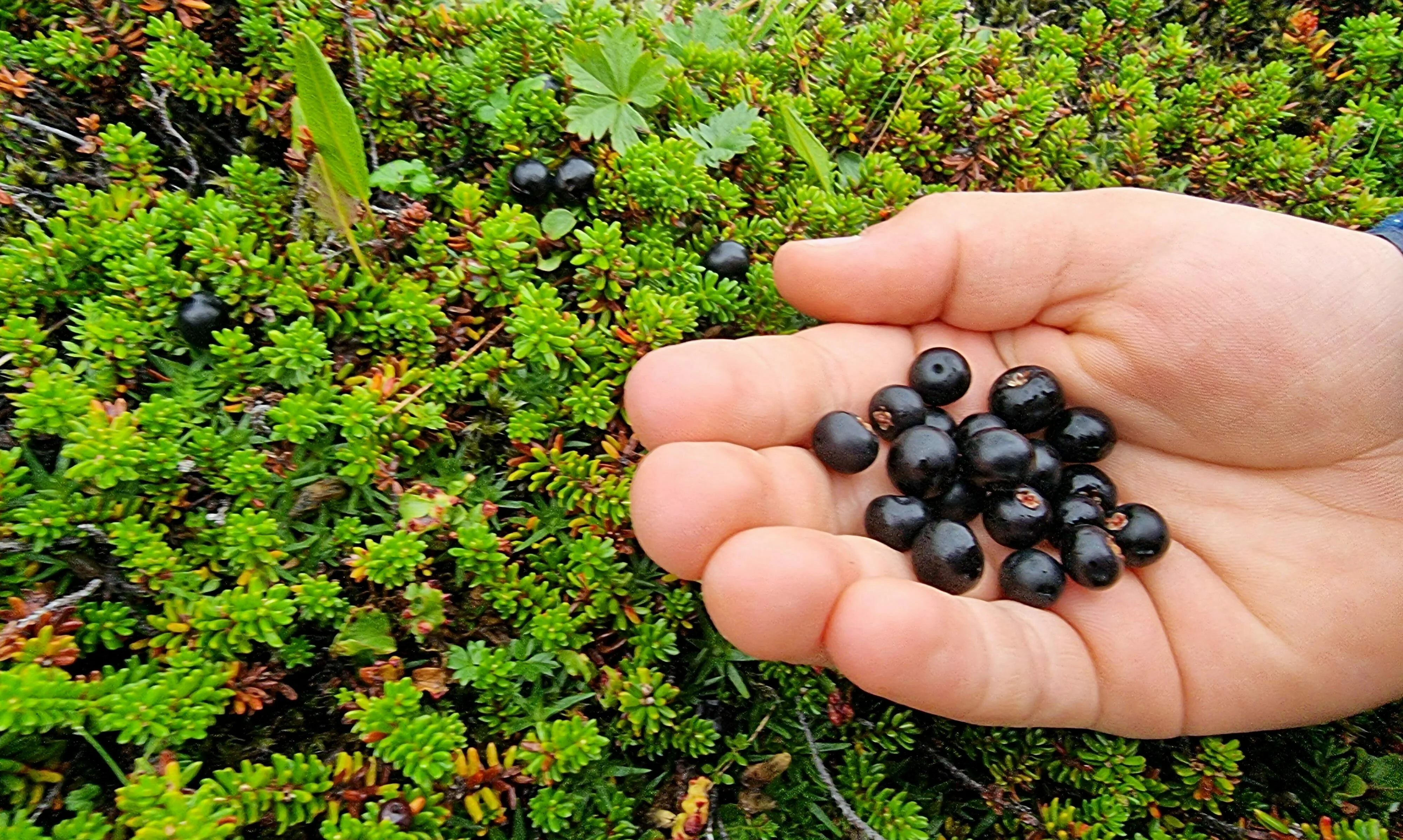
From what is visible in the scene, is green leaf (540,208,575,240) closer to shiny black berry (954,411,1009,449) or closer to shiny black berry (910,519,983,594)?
shiny black berry (954,411,1009,449)

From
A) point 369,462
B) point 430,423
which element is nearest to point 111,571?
point 369,462

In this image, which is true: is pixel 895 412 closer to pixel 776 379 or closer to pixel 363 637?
pixel 776 379

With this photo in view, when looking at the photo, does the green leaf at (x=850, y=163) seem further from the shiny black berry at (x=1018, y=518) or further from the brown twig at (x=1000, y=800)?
the brown twig at (x=1000, y=800)

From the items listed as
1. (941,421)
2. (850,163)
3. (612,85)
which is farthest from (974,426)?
(612,85)

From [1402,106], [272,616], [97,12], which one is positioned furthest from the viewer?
[1402,106]

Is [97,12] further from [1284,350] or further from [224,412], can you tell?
[1284,350]

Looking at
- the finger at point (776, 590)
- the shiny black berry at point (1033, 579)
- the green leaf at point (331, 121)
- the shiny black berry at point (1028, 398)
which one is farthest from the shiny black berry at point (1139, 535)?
the green leaf at point (331, 121)
